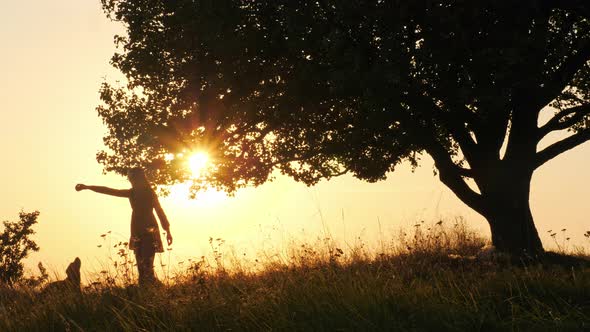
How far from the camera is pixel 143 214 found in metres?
13.3

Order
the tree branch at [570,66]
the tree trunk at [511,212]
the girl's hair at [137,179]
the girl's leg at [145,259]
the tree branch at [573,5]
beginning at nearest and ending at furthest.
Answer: the girl's leg at [145,259] → the girl's hair at [137,179] → the tree branch at [573,5] → the tree branch at [570,66] → the tree trunk at [511,212]

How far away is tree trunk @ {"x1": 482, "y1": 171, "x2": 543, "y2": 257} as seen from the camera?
57.4 feet

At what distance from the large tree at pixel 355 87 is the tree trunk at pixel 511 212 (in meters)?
0.04

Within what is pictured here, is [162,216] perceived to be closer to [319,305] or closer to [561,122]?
[319,305]

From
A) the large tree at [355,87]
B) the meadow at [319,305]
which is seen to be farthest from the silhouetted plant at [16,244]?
the meadow at [319,305]

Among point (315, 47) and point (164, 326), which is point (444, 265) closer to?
point (315, 47)

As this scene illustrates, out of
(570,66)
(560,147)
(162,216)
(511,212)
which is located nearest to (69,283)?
(162,216)

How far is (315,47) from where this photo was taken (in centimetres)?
1530

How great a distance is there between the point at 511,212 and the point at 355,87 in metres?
6.08

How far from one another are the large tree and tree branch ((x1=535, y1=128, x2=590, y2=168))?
44 mm

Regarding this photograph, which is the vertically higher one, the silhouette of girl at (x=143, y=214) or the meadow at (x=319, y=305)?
the silhouette of girl at (x=143, y=214)

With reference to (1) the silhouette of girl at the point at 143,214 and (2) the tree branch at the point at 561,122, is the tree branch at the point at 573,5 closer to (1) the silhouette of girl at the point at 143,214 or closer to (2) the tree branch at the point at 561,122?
(2) the tree branch at the point at 561,122

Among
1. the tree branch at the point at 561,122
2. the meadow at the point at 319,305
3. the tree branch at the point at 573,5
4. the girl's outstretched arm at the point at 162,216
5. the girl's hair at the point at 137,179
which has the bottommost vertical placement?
the meadow at the point at 319,305

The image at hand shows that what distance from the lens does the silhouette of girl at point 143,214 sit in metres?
13.0
